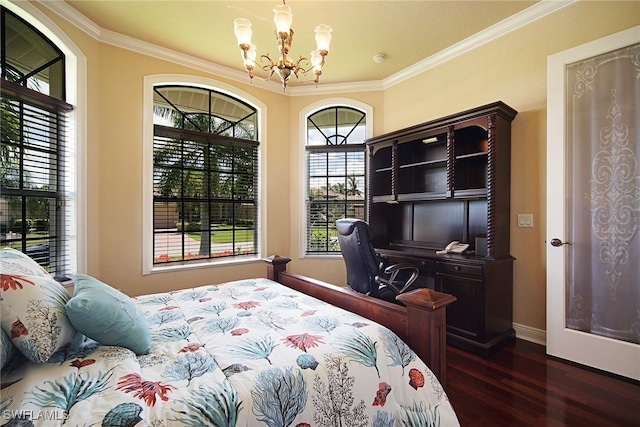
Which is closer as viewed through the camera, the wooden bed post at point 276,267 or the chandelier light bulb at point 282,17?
the chandelier light bulb at point 282,17

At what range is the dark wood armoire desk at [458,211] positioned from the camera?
2575 millimetres

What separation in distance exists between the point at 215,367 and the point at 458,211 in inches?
114

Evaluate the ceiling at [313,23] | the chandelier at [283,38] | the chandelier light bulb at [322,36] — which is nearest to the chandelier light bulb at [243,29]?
the chandelier at [283,38]

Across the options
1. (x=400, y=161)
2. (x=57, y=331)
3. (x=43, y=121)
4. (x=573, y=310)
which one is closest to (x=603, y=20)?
(x=400, y=161)

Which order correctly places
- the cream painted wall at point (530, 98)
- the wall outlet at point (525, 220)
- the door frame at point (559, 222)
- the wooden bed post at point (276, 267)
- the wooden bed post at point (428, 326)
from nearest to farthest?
the wooden bed post at point (428, 326)
the door frame at point (559, 222)
the cream painted wall at point (530, 98)
the wooden bed post at point (276, 267)
the wall outlet at point (525, 220)

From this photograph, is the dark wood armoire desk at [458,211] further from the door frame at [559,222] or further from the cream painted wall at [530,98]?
the door frame at [559,222]

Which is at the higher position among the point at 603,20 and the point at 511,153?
the point at 603,20

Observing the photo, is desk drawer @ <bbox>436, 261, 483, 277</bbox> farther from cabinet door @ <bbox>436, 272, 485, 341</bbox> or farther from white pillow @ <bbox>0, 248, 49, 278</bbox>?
white pillow @ <bbox>0, 248, 49, 278</bbox>

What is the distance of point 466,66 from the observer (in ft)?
Answer: 10.4

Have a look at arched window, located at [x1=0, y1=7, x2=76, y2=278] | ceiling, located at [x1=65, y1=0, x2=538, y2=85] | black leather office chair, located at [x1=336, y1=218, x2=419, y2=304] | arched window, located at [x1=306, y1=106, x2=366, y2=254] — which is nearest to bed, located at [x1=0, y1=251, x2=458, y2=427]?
black leather office chair, located at [x1=336, y1=218, x2=419, y2=304]

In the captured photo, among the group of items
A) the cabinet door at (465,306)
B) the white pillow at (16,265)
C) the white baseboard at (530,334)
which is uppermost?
the white pillow at (16,265)

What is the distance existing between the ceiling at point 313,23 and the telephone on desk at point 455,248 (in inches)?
86.1

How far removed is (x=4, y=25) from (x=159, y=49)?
47.9 inches

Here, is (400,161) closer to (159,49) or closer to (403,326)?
(403,326)
